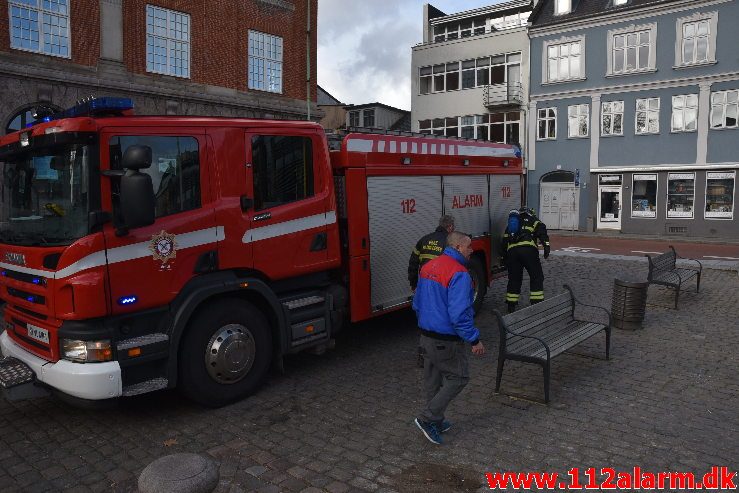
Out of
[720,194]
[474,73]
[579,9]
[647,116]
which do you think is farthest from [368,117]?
[720,194]

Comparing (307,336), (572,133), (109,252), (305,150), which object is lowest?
(307,336)

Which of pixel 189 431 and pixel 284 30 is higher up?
pixel 284 30

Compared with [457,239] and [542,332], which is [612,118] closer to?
[542,332]

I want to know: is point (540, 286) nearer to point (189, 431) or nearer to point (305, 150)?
point (305, 150)

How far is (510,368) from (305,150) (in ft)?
11.5

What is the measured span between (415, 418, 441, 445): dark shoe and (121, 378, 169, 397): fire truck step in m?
2.31

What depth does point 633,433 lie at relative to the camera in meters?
4.96

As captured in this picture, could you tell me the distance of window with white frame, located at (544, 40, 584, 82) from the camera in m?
29.3

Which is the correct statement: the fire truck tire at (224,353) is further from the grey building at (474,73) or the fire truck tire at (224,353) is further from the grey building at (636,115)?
the grey building at (474,73)

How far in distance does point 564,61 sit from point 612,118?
4.07m

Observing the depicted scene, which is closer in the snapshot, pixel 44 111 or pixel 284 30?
Answer: pixel 44 111

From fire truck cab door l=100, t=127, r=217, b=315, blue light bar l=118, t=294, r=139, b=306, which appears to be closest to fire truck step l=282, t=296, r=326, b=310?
fire truck cab door l=100, t=127, r=217, b=315

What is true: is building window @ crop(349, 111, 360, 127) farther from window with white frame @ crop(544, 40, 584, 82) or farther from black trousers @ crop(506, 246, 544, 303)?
black trousers @ crop(506, 246, 544, 303)

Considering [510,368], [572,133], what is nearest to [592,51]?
[572,133]
